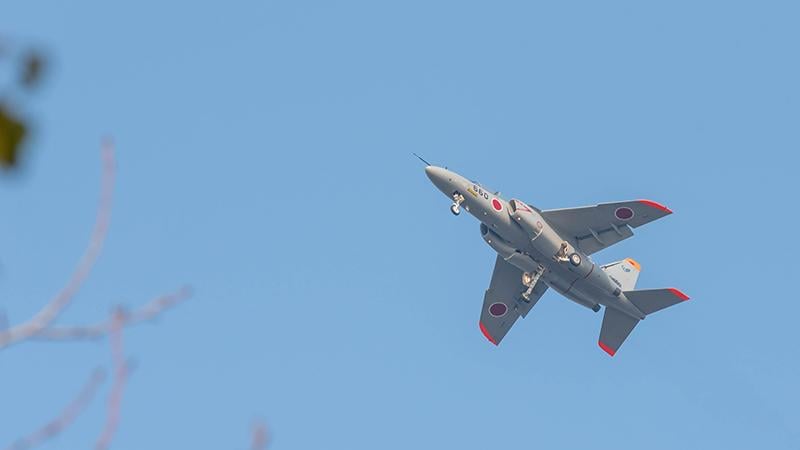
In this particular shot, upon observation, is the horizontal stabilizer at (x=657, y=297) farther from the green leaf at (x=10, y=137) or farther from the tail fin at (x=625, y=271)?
the green leaf at (x=10, y=137)

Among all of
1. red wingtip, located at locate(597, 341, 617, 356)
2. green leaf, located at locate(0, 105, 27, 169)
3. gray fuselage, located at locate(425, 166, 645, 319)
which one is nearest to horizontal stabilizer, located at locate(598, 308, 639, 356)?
red wingtip, located at locate(597, 341, 617, 356)

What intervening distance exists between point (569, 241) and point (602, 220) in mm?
2199

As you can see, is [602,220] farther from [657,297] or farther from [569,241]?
[657,297]

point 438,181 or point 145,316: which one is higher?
point 438,181

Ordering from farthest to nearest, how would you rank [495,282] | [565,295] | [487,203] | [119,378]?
1. [495,282]
2. [565,295]
3. [487,203]
4. [119,378]

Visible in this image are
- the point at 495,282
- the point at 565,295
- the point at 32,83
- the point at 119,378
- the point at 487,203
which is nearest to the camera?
the point at 32,83

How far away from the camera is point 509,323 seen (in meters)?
72.6

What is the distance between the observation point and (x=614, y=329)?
67312 millimetres

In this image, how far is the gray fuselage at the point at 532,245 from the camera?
59.2m

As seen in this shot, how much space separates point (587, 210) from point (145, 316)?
56619 millimetres

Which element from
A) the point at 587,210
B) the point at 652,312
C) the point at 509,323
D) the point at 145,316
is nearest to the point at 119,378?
the point at 145,316

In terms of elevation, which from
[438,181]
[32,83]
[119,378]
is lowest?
[119,378]

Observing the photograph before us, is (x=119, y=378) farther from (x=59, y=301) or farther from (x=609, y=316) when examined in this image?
(x=609, y=316)

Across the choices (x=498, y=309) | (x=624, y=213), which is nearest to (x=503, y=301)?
(x=498, y=309)
